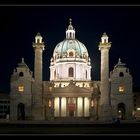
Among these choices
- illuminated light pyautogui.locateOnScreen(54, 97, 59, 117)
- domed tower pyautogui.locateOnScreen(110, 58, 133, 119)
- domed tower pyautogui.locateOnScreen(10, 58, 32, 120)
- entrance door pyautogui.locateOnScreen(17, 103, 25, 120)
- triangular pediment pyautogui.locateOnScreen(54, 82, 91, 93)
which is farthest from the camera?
illuminated light pyautogui.locateOnScreen(54, 97, 59, 117)

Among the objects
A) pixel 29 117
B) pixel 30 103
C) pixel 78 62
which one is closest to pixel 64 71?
pixel 78 62

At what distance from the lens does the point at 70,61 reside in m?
116

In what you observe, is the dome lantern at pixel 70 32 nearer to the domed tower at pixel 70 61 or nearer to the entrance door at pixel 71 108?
the domed tower at pixel 70 61

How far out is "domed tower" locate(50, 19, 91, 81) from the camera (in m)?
114

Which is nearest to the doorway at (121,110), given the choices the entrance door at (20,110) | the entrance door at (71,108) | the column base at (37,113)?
the entrance door at (71,108)

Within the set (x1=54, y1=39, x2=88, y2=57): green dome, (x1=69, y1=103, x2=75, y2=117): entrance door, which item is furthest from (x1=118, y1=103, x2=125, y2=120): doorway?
(x1=54, y1=39, x2=88, y2=57): green dome

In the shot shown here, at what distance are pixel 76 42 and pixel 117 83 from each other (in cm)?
2796

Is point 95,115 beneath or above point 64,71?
beneath

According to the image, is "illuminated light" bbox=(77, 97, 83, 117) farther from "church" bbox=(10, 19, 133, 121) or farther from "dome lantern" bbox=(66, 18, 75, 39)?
"dome lantern" bbox=(66, 18, 75, 39)

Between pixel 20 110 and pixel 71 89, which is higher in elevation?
pixel 71 89

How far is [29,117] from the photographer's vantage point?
8662cm

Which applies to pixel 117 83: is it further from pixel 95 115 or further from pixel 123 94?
pixel 95 115

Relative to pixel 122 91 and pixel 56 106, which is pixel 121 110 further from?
pixel 56 106

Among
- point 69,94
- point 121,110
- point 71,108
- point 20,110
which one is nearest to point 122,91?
point 121,110
